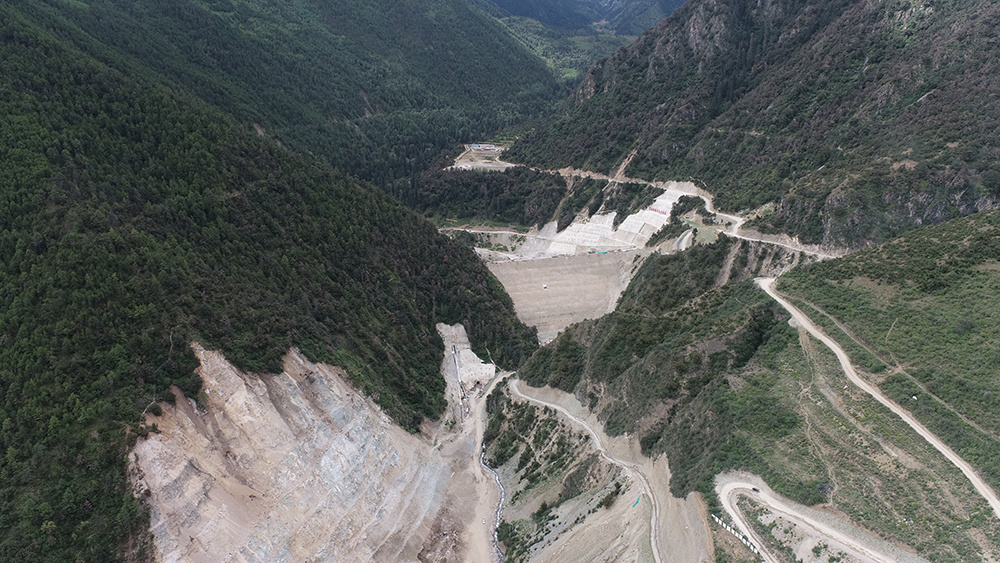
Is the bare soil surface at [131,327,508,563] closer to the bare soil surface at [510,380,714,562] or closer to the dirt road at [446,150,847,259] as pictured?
the bare soil surface at [510,380,714,562]

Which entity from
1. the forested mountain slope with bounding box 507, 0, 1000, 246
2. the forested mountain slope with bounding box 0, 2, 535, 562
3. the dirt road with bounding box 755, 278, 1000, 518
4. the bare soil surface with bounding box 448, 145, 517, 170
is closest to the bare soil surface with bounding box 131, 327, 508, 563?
the forested mountain slope with bounding box 0, 2, 535, 562

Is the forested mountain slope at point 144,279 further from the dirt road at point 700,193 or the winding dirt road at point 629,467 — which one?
the dirt road at point 700,193

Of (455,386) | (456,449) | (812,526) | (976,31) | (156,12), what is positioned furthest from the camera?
(156,12)

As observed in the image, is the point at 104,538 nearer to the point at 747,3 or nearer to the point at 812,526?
the point at 812,526

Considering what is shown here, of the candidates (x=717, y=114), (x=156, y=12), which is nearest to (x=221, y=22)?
(x=156, y=12)

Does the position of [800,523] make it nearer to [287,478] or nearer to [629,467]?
[629,467]
